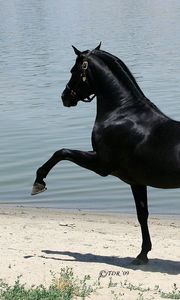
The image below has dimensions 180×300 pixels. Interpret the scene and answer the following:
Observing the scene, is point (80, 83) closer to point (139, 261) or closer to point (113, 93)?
point (113, 93)

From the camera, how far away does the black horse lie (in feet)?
23.0

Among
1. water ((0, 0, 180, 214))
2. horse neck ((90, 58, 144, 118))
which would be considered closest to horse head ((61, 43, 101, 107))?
horse neck ((90, 58, 144, 118))

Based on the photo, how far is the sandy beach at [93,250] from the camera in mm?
6723

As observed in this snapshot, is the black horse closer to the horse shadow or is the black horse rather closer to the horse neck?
the horse neck

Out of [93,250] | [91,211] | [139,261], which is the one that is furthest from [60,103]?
[139,261]

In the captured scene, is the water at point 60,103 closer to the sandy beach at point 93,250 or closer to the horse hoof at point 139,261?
the sandy beach at point 93,250

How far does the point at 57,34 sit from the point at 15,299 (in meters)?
44.1

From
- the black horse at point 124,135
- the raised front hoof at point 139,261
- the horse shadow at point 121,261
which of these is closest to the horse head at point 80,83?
the black horse at point 124,135

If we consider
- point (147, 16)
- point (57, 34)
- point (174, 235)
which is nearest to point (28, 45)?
point (57, 34)

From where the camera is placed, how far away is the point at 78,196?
40.4ft

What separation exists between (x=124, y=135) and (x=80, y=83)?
0.82 meters

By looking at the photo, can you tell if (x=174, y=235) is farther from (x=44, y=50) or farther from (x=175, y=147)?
(x=44, y=50)

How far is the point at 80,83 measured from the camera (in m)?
7.62

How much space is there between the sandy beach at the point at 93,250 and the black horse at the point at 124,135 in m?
0.43
